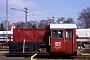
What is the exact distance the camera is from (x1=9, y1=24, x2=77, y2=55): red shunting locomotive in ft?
68.5

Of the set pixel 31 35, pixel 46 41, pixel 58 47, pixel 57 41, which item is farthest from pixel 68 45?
pixel 31 35

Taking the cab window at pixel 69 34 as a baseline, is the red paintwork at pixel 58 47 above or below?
below

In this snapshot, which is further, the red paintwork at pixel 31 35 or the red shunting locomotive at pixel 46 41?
the red paintwork at pixel 31 35

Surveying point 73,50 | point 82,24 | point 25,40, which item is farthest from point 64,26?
point 82,24

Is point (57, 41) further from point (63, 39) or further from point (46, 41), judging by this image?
point (46, 41)

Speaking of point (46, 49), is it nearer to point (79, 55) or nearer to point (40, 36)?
point (40, 36)

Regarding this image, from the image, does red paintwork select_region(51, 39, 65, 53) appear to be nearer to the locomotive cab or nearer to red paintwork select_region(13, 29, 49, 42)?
the locomotive cab

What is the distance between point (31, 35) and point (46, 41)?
1685mm

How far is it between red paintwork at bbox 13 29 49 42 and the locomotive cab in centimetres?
177

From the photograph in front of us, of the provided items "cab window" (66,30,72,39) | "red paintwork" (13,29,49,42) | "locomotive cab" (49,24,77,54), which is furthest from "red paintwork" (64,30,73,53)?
"red paintwork" (13,29,49,42)

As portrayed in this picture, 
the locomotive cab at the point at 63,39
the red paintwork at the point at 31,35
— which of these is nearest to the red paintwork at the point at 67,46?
the locomotive cab at the point at 63,39

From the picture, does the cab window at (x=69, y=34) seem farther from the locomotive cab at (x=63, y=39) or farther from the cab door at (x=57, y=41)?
the cab door at (x=57, y=41)

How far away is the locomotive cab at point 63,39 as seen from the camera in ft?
68.4

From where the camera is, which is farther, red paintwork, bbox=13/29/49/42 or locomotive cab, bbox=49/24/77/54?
red paintwork, bbox=13/29/49/42
